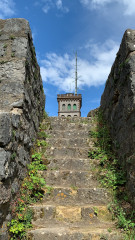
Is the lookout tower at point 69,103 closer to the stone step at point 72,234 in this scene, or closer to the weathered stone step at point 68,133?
the weathered stone step at point 68,133

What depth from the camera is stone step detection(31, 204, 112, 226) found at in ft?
8.05

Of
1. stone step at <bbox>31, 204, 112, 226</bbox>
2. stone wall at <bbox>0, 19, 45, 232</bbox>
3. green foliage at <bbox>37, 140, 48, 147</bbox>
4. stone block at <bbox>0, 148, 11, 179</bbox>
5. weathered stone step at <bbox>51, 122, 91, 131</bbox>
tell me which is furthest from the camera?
A: weathered stone step at <bbox>51, 122, 91, 131</bbox>

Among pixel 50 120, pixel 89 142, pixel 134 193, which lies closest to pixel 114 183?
pixel 134 193

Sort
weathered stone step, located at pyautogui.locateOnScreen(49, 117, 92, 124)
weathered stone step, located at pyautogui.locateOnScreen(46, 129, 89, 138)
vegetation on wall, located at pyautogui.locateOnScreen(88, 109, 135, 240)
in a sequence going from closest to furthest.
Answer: vegetation on wall, located at pyautogui.locateOnScreen(88, 109, 135, 240) → weathered stone step, located at pyautogui.locateOnScreen(46, 129, 89, 138) → weathered stone step, located at pyautogui.locateOnScreen(49, 117, 92, 124)

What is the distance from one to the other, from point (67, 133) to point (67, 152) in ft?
3.11

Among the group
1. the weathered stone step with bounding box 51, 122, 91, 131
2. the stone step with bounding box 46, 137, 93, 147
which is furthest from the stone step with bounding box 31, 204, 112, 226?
the weathered stone step with bounding box 51, 122, 91, 131

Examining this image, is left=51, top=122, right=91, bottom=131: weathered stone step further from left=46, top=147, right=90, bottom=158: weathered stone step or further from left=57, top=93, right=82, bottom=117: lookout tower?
left=57, top=93, right=82, bottom=117: lookout tower

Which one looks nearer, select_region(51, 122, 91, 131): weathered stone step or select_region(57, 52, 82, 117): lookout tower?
select_region(51, 122, 91, 131): weathered stone step

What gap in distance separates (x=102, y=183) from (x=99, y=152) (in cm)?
91

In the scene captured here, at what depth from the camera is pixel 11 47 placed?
3.43 metres

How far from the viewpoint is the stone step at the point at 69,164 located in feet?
11.6

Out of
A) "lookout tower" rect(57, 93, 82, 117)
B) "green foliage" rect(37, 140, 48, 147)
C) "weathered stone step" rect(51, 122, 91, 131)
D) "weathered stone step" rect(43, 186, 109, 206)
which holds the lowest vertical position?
"weathered stone step" rect(43, 186, 109, 206)

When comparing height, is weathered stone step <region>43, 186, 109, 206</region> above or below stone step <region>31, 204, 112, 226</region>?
above

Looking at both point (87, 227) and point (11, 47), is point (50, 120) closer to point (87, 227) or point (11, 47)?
point (11, 47)
